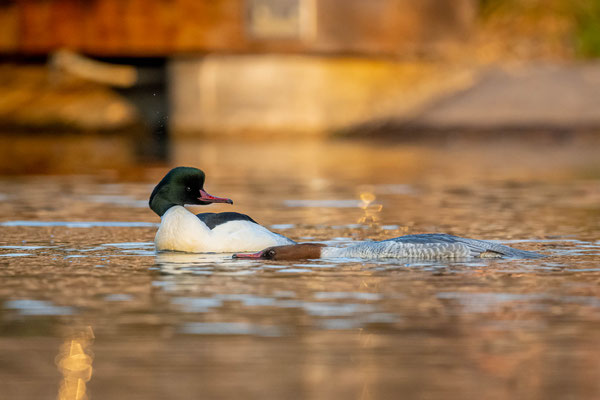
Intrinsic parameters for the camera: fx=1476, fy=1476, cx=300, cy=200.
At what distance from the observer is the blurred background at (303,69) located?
3519 cm

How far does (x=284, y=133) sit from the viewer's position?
3622 centimetres

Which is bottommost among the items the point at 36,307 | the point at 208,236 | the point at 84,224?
the point at 36,307

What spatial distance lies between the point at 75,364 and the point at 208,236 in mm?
4352

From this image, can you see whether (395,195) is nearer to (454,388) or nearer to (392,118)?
(454,388)

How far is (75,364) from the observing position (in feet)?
22.8

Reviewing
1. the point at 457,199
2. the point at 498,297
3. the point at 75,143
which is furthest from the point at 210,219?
the point at 75,143

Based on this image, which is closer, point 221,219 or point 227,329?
point 227,329

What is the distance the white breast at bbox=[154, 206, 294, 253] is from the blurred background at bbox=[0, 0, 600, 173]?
22.3 metres

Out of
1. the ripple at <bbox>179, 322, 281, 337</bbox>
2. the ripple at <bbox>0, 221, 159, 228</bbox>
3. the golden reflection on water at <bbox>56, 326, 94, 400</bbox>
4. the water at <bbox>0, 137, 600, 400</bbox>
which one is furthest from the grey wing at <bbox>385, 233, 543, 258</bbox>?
the ripple at <bbox>0, 221, 159, 228</bbox>

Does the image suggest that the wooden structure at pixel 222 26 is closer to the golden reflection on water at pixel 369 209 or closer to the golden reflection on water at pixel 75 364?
the golden reflection on water at pixel 369 209

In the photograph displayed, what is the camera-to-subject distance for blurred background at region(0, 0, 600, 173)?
3519 cm

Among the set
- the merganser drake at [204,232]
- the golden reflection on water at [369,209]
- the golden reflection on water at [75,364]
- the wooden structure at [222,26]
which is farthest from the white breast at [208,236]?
the wooden structure at [222,26]

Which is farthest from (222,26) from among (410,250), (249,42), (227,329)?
(227,329)

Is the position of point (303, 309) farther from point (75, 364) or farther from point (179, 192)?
point (179, 192)
